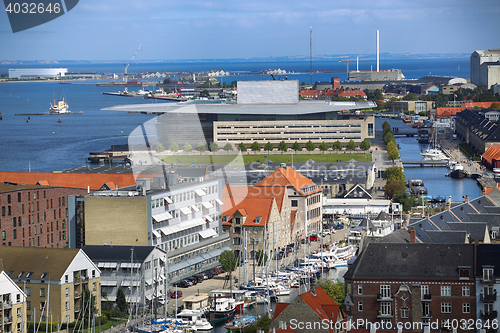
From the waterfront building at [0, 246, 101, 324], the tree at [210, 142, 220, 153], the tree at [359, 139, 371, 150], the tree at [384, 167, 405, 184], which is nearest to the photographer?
the waterfront building at [0, 246, 101, 324]

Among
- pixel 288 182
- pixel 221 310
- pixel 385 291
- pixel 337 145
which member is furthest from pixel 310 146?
pixel 385 291

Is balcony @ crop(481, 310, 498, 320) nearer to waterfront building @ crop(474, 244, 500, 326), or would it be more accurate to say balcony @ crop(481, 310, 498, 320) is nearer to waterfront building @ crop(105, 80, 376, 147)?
waterfront building @ crop(474, 244, 500, 326)

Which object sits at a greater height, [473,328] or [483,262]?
[483,262]

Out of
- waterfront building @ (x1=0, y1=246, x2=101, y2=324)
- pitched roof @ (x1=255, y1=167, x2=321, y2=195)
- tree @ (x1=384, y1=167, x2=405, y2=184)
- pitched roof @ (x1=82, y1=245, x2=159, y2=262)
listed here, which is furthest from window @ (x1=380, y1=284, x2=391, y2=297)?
tree @ (x1=384, y1=167, x2=405, y2=184)

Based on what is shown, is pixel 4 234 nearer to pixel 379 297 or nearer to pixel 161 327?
pixel 161 327

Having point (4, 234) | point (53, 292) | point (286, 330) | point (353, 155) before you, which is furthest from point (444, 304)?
point (353, 155)

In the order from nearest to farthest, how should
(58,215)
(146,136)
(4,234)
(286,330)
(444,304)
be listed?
1. (286,330)
2. (444,304)
3. (4,234)
4. (58,215)
5. (146,136)
